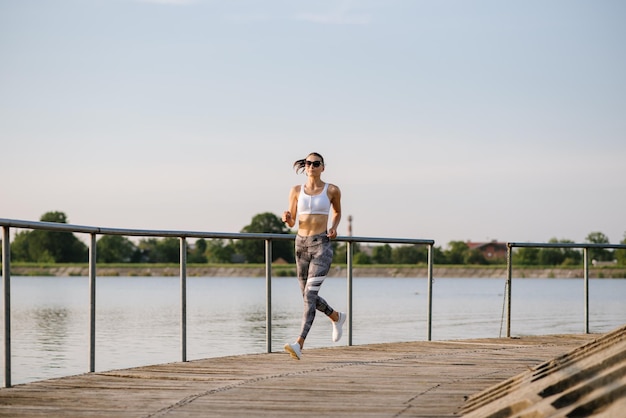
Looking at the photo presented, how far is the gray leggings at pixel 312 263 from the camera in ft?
26.0

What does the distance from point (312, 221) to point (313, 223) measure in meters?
0.02

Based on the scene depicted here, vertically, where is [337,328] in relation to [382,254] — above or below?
above

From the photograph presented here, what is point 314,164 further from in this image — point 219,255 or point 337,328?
point 219,255

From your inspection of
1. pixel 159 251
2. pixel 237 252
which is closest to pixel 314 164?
pixel 159 251

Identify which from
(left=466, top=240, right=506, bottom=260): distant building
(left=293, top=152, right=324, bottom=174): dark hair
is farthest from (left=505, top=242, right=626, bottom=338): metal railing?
(left=466, top=240, right=506, bottom=260): distant building

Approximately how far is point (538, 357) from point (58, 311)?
30880mm

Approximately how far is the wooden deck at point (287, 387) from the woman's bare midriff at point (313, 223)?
96cm

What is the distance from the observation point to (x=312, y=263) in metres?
7.99

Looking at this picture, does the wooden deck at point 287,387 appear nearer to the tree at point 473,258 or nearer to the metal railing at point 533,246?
the metal railing at point 533,246

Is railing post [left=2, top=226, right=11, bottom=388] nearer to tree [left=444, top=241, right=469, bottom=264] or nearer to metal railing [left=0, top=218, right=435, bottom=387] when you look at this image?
metal railing [left=0, top=218, right=435, bottom=387]

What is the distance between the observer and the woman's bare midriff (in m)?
7.87

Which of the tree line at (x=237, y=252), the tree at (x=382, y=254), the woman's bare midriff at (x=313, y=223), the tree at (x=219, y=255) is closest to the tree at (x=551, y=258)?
the tree line at (x=237, y=252)

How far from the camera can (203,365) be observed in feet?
25.1

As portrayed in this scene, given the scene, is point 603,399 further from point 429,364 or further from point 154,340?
point 154,340
